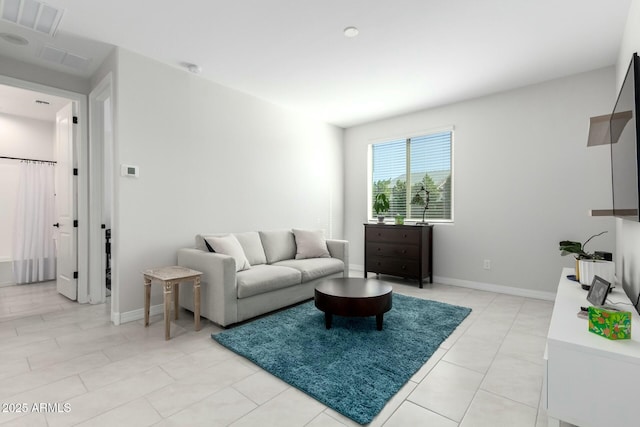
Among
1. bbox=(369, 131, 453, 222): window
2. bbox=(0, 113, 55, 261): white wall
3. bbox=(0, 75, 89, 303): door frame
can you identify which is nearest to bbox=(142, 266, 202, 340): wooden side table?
bbox=(0, 75, 89, 303): door frame

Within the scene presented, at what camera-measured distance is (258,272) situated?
3.13m

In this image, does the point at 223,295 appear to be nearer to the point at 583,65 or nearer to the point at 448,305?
the point at 448,305

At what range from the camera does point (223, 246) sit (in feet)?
10.6

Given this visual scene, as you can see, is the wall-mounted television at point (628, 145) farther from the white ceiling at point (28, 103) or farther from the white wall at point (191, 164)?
the white ceiling at point (28, 103)

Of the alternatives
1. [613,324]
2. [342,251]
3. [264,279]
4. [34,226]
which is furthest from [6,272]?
[613,324]

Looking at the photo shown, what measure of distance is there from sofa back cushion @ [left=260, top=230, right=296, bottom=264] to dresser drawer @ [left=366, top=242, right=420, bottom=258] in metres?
1.28

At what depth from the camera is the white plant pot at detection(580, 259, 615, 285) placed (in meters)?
2.23

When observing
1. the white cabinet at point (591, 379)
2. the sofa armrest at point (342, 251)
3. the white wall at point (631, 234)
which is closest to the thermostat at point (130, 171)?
the sofa armrest at point (342, 251)

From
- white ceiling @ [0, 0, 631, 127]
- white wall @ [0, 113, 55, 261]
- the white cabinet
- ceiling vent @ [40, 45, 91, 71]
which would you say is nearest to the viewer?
the white cabinet

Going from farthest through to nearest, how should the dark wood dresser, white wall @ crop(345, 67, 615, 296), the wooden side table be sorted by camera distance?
the dark wood dresser < white wall @ crop(345, 67, 615, 296) < the wooden side table

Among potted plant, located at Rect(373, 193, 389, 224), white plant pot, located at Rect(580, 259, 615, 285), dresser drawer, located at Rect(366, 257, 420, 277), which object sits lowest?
dresser drawer, located at Rect(366, 257, 420, 277)

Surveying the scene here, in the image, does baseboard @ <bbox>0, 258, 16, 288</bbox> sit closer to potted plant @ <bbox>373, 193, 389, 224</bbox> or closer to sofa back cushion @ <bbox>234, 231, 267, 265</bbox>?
sofa back cushion @ <bbox>234, 231, 267, 265</bbox>

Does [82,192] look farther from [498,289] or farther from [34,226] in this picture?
[498,289]

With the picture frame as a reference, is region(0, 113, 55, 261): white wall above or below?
above
